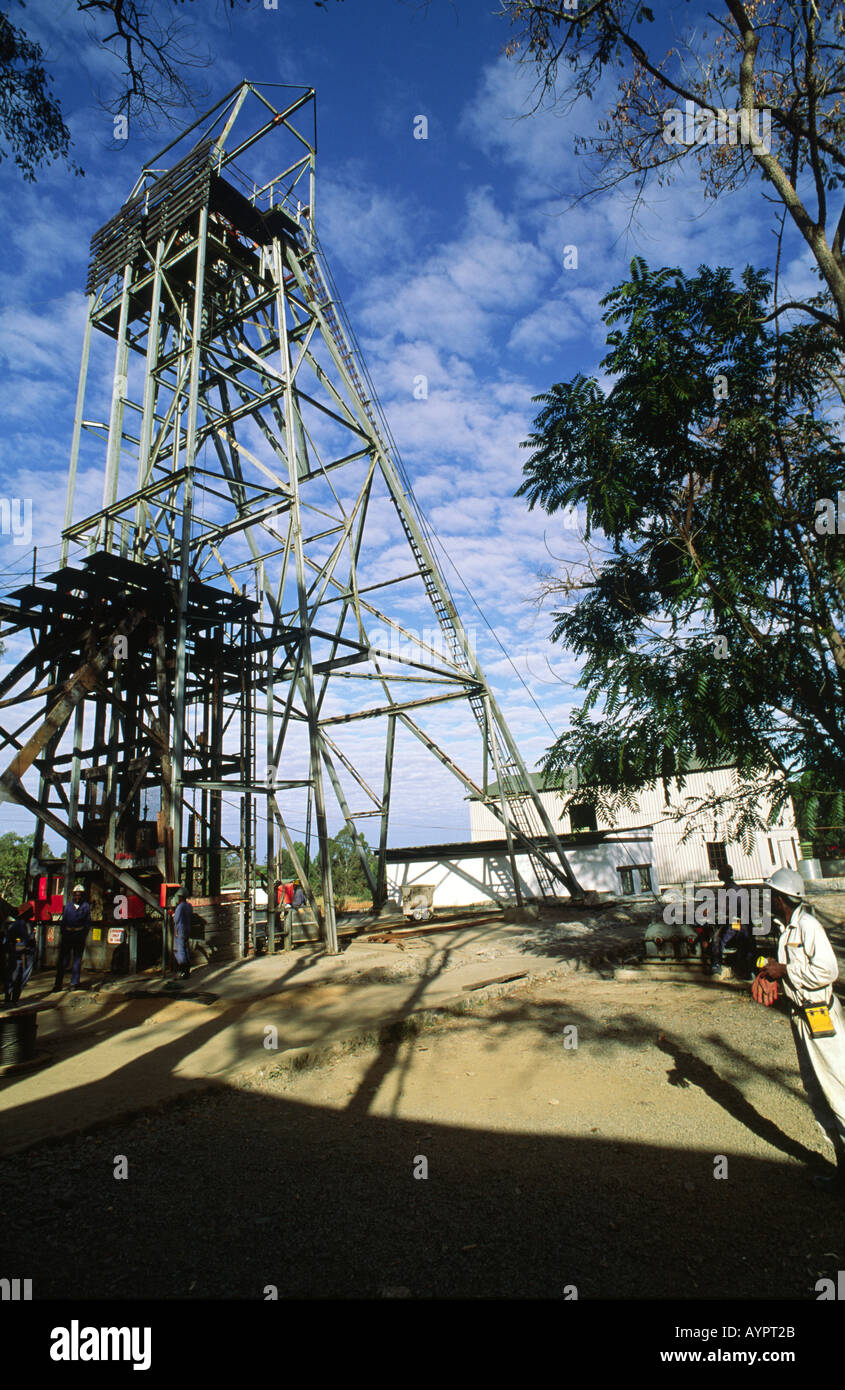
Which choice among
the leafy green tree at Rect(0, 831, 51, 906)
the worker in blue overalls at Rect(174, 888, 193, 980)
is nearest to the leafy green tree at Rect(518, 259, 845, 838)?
the worker in blue overalls at Rect(174, 888, 193, 980)

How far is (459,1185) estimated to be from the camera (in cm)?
437

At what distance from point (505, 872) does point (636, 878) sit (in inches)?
216

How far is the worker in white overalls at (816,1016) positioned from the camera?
4.26 meters

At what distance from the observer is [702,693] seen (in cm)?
559

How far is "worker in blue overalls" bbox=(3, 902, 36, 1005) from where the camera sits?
10383 millimetres

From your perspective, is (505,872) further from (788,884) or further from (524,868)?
(788,884)

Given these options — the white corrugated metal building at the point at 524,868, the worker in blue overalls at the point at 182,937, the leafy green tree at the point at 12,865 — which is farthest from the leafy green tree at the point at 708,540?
the leafy green tree at the point at 12,865

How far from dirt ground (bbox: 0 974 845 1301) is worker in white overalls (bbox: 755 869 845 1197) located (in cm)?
40

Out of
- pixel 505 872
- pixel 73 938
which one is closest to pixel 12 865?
pixel 505 872

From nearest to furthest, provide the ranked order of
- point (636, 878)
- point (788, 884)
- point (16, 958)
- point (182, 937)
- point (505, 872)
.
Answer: point (788, 884)
point (16, 958)
point (182, 937)
point (636, 878)
point (505, 872)

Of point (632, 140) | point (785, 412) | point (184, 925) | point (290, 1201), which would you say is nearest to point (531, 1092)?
point (290, 1201)

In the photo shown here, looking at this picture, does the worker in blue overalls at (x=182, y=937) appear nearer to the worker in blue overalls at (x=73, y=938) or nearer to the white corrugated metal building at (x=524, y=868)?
the worker in blue overalls at (x=73, y=938)

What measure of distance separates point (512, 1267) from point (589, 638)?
5.48 meters
